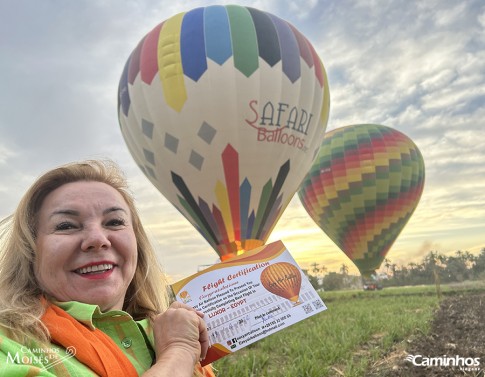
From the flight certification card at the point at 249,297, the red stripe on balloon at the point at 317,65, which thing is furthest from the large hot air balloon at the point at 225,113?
the flight certification card at the point at 249,297

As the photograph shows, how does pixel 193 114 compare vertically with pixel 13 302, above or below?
above

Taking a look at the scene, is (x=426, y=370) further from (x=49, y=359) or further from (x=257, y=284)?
(x=49, y=359)

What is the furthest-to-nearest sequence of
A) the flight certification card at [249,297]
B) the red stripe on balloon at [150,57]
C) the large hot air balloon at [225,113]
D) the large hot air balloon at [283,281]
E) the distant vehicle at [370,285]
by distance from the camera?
the distant vehicle at [370,285] → the red stripe on balloon at [150,57] → the large hot air balloon at [225,113] → the large hot air balloon at [283,281] → the flight certification card at [249,297]

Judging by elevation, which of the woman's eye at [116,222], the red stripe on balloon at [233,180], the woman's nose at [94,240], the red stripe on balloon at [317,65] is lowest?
the woman's nose at [94,240]

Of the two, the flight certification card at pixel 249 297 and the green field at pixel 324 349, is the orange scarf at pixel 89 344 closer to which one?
the flight certification card at pixel 249 297

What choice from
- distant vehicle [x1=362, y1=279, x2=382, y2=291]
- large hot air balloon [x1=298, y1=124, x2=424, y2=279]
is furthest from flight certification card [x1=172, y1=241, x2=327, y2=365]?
distant vehicle [x1=362, y1=279, x2=382, y2=291]

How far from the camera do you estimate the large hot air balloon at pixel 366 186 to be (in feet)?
77.2

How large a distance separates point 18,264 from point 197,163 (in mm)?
10767

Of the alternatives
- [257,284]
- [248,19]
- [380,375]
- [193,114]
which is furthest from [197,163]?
[257,284]

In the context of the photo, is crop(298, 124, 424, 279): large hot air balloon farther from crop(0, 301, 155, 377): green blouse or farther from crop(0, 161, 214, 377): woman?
crop(0, 301, 155, 377): green blouse

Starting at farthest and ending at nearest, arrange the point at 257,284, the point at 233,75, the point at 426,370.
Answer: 1. the point at 233,75
2. the point at 426,370
3. the point at 257,284

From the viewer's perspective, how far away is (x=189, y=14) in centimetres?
1327

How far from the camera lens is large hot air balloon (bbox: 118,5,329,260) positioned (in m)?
12.4

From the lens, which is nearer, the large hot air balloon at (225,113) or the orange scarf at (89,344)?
the orange scarf at (89,344)
